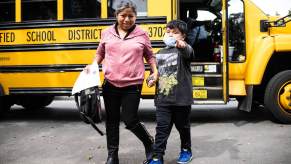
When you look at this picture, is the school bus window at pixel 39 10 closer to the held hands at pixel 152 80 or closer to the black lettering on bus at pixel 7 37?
the black lettering on bus at pixel 7 37

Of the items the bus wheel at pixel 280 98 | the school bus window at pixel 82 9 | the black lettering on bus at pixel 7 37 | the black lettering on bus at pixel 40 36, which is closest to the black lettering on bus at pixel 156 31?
the school bus window at pixel 82 9

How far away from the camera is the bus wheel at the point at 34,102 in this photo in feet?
29.7

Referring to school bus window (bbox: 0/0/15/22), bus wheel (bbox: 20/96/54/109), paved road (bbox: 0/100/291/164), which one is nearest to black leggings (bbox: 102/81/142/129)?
paved road (bbox: 0/100/291/164)

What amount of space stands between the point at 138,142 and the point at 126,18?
6.43 ft

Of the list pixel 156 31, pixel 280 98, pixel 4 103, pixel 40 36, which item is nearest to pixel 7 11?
pixel 40 36

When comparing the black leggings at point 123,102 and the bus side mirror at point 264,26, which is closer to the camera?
the black leggings at point 123,102

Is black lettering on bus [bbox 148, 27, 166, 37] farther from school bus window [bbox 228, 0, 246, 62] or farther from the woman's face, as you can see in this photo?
the woman's face

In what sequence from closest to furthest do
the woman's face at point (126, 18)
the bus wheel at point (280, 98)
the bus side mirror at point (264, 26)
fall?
the woman's face at point (126, 18)
the bus wheel at point (280, 98)
the bus side mirror at point (264, 26)

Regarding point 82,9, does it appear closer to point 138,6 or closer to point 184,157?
point 138,6

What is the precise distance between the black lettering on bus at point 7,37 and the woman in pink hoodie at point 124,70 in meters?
3.21

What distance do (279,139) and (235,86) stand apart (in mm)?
1429

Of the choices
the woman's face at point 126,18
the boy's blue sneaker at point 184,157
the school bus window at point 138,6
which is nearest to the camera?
the woman's face at point 126,18

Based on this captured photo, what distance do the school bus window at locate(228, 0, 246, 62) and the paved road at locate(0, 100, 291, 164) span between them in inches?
38.9

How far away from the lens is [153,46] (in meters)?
6.98
